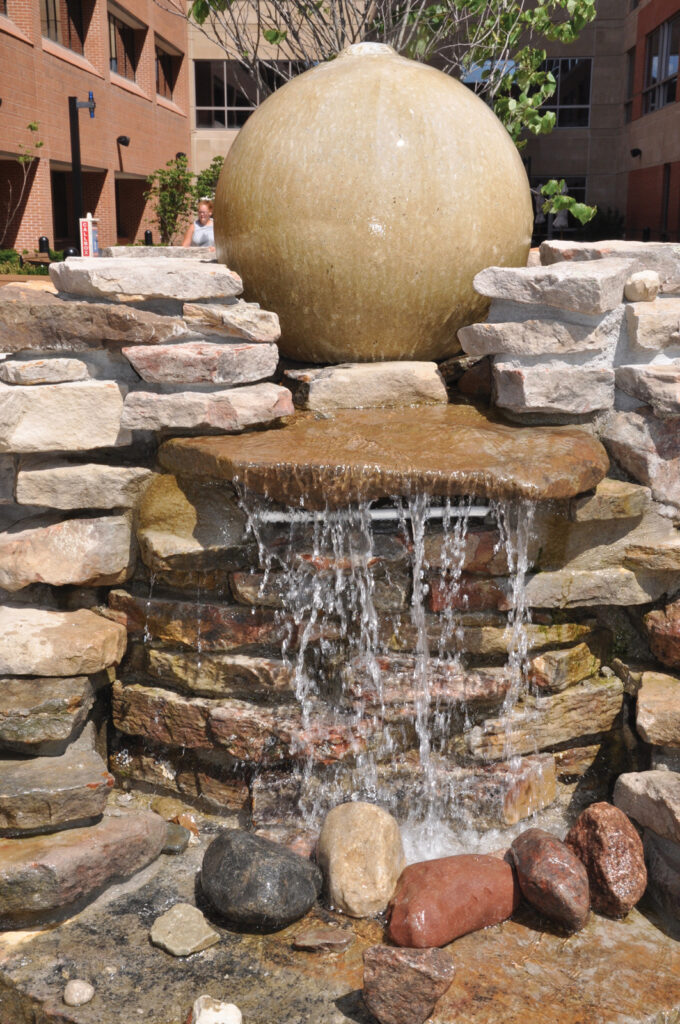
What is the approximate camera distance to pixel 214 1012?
8.45 ft

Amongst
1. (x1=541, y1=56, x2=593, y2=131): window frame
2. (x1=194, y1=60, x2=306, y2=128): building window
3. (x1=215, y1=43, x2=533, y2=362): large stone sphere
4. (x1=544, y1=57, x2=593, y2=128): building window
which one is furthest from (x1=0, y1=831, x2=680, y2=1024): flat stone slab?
(x1=194, y1=60, x2=306, y2=128): building window

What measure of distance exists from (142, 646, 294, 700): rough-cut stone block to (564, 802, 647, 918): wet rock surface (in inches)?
45.6

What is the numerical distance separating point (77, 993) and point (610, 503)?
2.39 metres

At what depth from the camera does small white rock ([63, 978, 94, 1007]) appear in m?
2.62

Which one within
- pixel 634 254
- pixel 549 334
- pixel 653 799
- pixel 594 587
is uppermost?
pixel 634 254

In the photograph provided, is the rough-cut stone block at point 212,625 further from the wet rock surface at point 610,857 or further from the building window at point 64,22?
the building window at point 64,22

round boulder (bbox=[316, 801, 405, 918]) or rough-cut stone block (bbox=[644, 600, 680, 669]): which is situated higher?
rough-cut stone block (bbox=[644, 600, 680, 669])

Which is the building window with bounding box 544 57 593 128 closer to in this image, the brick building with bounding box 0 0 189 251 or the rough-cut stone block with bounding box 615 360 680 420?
the brick building with bounding box 0 0 189 251

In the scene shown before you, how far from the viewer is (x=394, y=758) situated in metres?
3.52

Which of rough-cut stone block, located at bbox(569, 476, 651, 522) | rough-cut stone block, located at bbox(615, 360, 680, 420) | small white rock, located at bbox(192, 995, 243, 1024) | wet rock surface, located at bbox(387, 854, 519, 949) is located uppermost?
rough-cut stone block, located at bbox(615, 360, 680, 420)

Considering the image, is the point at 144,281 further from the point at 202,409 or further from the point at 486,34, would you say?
the point at 486,34

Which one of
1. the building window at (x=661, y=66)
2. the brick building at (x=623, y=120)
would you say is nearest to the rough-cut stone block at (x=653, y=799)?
the brick building at (x=623, y=120)

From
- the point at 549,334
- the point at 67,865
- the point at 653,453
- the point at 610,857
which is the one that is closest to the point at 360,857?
the point at 610,857

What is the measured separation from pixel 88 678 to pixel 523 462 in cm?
179
